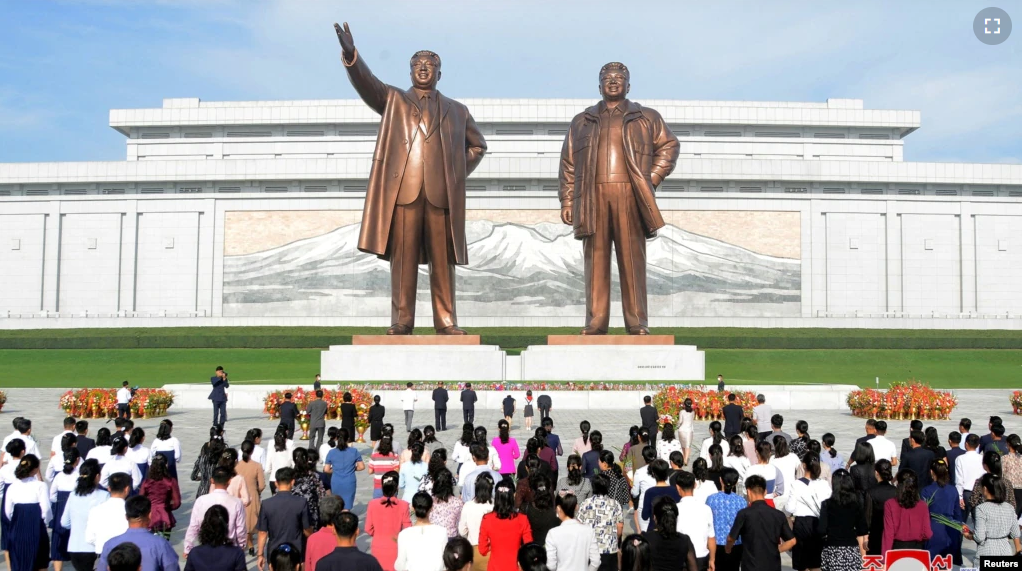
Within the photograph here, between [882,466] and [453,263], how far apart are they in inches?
502

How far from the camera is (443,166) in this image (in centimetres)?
1734

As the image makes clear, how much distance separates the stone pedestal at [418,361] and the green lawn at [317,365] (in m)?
4.87

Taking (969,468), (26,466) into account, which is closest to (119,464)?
(26,466)

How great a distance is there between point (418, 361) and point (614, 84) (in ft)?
22.6

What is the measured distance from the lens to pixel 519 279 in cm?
3784

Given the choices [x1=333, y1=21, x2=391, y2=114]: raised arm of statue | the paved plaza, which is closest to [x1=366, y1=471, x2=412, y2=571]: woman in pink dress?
the paved plaza

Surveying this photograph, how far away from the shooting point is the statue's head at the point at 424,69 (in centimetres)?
1722

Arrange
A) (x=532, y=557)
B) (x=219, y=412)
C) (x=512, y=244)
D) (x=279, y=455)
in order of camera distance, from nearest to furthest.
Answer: (x=532, y=557), (x=279, y=455), (x=219, y=412), (x=512, y=244)

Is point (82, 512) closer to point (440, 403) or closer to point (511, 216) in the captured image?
point (440, 403)

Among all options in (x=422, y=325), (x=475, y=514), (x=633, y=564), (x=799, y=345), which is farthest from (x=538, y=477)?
(x=422, y=325)

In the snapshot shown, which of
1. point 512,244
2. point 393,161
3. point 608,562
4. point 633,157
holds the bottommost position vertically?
point 608,562

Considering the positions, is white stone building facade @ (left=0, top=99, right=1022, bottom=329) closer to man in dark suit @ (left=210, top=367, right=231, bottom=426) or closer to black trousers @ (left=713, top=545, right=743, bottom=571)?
man in dark suit @ (left=210, top=367, right=231, bottom=426)

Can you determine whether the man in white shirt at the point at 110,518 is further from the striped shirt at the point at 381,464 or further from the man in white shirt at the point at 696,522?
the man in white shirt at the point at 696,522

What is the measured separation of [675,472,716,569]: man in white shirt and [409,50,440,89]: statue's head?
13513mm
